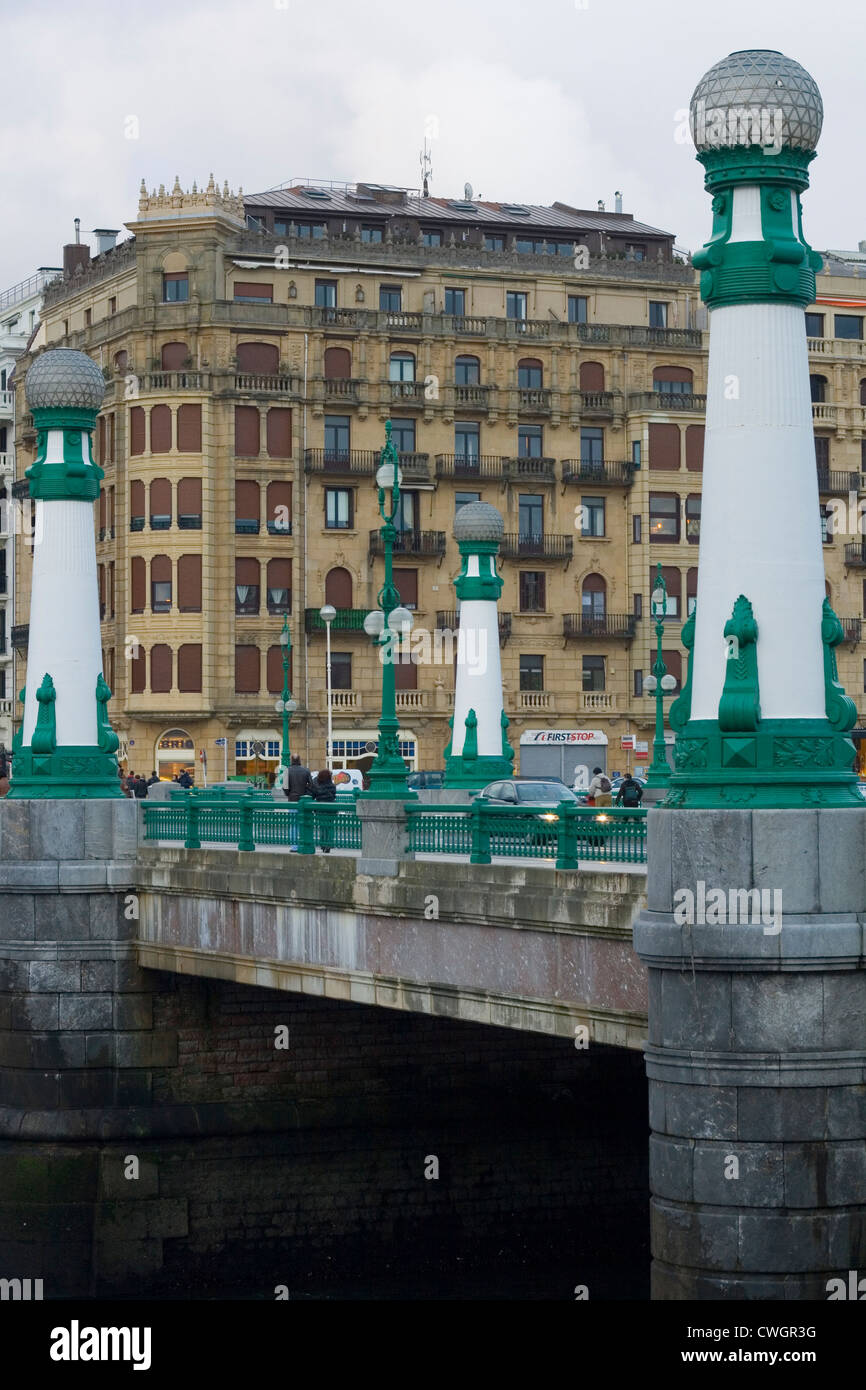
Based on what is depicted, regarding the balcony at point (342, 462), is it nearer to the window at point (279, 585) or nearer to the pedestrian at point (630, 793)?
the window at point (279, 585)

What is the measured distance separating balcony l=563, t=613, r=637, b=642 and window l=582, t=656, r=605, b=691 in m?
1.05

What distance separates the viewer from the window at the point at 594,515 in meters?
84.4

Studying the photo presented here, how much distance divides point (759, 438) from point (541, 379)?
6690 centimetres

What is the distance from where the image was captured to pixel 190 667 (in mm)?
78688

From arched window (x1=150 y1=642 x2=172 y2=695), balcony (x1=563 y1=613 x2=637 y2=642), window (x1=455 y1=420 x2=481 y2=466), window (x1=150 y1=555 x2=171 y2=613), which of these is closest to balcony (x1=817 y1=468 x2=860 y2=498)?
balcony (x1=563 y1=613 x2=637 y2=642)

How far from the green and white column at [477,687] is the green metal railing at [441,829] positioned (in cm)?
571

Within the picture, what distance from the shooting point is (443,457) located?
81.5 meters

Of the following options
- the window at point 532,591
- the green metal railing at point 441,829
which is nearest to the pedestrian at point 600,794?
the green metal railing at point 441,829

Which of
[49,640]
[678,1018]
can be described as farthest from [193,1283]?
[678,1018]

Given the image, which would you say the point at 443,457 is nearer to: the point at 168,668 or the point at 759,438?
the point at 168,668

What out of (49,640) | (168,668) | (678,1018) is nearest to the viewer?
(678,1018)

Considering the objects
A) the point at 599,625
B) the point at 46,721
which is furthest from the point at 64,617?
the point at 599,625

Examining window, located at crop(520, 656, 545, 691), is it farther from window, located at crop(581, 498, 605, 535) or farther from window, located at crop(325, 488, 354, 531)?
window, located at crop(325, 488, 354, 531)

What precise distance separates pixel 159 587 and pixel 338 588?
6054 millimetres
